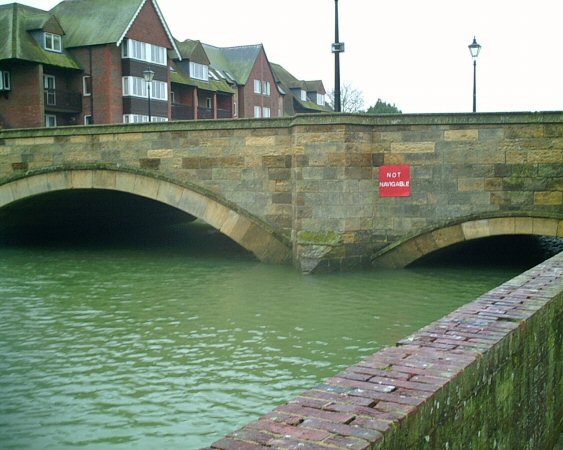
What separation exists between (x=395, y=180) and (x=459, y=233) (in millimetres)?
1581

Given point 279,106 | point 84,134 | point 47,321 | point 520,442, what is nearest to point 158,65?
point 279,106

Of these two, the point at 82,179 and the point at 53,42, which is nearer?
the point at 82,179

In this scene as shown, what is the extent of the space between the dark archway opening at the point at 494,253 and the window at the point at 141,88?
23130 millimetres

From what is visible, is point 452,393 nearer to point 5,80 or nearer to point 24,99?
point 24,99

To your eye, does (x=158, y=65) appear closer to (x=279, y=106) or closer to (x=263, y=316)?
(x=279, y=106)

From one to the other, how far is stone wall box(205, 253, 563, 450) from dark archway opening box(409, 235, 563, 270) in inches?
398

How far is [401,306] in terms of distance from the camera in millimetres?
11531

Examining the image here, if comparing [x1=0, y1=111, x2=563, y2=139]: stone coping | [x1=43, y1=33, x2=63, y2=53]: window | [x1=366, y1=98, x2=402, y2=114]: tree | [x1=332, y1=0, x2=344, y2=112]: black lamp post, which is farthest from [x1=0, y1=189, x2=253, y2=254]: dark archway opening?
[x1=366, y1=98, x2=402, y2=114]: tree

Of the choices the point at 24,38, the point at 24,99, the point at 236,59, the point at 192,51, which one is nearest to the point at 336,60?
the point at 24,99

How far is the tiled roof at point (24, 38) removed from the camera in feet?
112

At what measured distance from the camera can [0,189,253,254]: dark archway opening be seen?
1945cm

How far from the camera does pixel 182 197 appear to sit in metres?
16.1

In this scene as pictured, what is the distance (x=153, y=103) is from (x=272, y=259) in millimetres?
25003

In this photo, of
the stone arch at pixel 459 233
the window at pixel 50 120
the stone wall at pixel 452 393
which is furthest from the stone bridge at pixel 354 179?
the window at pixel 50 120
